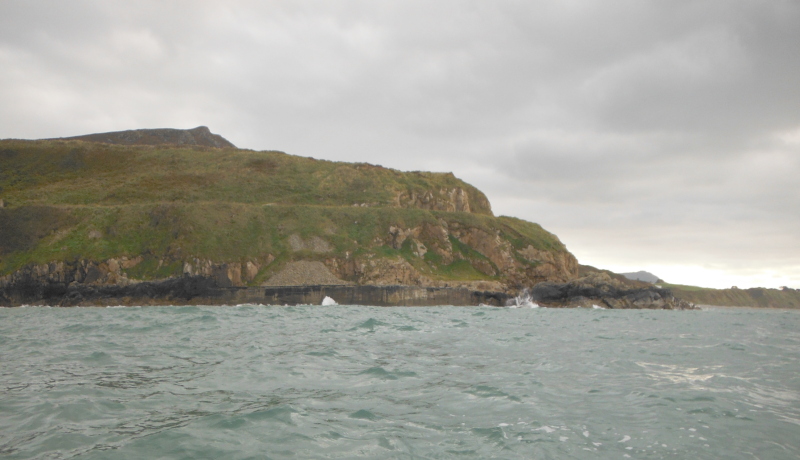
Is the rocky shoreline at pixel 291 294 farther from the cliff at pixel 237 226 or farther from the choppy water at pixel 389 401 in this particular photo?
the choppy water at pixel 389 401

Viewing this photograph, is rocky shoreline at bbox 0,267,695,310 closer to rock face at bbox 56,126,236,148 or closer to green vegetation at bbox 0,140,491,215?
green vegetation at bbox 0,140,491,215

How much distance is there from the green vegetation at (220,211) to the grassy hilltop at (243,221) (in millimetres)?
224

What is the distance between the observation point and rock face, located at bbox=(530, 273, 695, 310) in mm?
67812

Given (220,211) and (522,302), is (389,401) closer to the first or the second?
(522,302)

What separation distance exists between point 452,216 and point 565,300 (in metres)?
31.4

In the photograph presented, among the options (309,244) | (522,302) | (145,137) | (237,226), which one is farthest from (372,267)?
(145,137)

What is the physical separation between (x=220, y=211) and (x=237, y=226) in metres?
4.45

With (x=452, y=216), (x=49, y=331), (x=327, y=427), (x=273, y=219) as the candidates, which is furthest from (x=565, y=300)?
(x=327, y=427)

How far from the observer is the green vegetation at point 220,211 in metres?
69.8

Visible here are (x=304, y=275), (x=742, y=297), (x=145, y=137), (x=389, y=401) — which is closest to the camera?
(x=389, y=401)

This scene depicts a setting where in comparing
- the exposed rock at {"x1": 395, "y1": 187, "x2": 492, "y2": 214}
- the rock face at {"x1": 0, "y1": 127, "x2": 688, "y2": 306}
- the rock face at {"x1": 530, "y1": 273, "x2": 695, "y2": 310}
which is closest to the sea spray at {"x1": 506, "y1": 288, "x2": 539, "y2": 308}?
the rock face at {"x1": 530, "y1": 273, "x2": 695, "y2": 310}

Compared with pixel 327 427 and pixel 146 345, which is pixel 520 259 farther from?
pixel 327 427

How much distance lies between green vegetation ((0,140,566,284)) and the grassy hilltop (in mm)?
224

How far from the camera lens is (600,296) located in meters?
67.9
